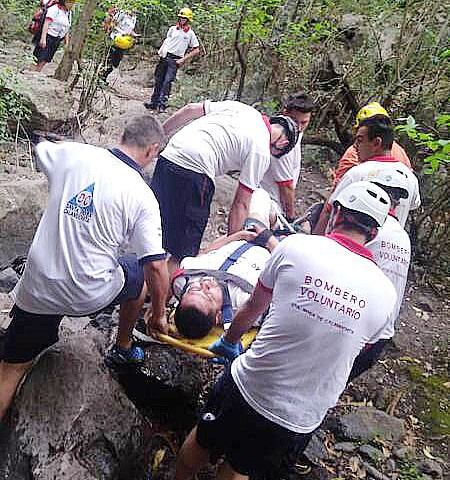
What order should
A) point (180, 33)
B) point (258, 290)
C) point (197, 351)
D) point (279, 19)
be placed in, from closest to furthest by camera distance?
point (258, 290), point (197, 351), point (279, 19), point (180, 33)

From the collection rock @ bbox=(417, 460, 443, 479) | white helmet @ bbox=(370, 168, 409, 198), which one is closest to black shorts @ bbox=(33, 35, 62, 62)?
white helmet @ bbox=(370, 168, 409, 198)

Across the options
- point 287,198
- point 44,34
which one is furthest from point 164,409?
point 44,34

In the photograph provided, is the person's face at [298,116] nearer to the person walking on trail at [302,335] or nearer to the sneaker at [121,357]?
the person walking on trail at [302,335]

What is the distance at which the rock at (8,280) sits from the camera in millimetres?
4086

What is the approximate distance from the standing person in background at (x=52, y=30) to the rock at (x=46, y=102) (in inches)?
75.6

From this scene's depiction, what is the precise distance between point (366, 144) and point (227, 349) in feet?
5.93

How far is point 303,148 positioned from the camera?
9.09 meters

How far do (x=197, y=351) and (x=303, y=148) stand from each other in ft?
20.7

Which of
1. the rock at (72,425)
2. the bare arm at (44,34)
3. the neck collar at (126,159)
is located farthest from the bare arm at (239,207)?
the bare arm at (44,34)

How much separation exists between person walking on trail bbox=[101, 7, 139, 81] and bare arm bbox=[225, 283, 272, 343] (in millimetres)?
6629

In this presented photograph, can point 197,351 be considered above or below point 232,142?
below

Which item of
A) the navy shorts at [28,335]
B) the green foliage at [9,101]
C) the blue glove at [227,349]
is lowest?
the navy shorts at [28,335]

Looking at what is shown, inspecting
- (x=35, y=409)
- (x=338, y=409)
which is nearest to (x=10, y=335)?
(x=35, y=409)

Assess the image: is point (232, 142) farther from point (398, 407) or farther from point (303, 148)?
point (303, 148)
